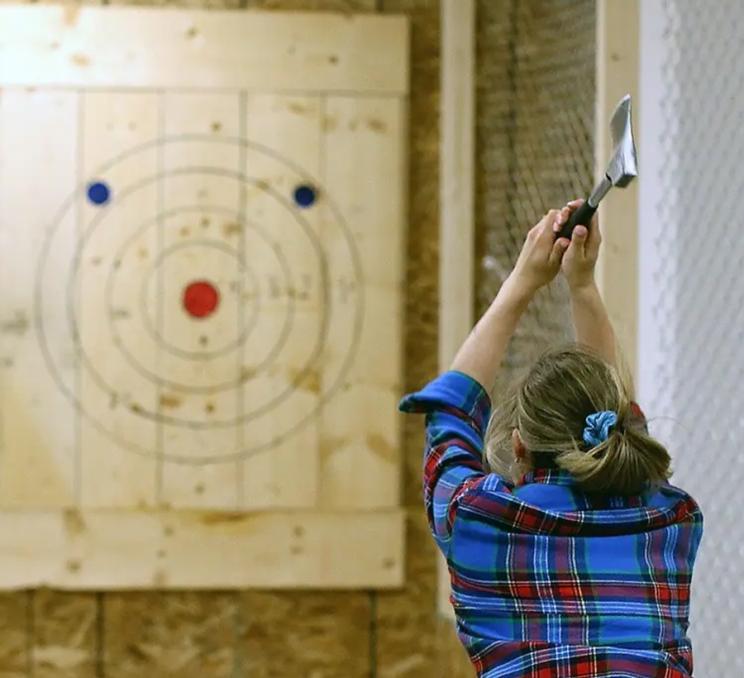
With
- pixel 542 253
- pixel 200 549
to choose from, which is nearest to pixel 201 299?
pixel 200 549

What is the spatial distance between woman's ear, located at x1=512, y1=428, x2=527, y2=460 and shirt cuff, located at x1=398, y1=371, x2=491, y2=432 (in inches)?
3.0

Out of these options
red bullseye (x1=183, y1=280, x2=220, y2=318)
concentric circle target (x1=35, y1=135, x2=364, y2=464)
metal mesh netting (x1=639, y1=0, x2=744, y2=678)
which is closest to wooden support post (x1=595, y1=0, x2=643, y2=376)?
metal mesh netting (x1=639, y1=0, x2=744, y2=678)

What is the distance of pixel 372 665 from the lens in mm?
2963

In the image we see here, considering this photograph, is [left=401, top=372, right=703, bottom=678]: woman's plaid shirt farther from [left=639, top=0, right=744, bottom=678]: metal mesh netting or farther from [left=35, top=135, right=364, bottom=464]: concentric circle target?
[left=35, top=135, right=364, bottom=464]: concentric circle target

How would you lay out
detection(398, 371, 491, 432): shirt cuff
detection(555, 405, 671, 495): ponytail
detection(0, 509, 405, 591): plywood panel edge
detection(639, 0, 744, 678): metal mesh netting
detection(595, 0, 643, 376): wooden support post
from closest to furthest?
detection(555, 405, 671, 495): ponytail, detection(398, 371, 491, 432): shirt cuff, detection(639, 0, 744, 678): metal mesh netting, detection(595, 0, 643, 376): wooden support post, detection(0, 509, 405, 591): plywood panel edge

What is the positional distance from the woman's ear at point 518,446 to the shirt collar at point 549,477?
0.02m

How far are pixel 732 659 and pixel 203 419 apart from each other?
1.44 m

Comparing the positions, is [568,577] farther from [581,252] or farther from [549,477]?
[581,252]

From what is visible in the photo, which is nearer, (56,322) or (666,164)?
(666,164)

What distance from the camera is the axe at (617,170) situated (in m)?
1.22

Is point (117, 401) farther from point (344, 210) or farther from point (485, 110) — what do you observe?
point (485, 110)

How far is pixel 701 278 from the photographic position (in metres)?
1.90

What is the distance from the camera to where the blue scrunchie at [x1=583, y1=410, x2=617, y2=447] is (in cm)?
116

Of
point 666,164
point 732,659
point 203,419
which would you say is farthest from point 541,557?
point 203,419
